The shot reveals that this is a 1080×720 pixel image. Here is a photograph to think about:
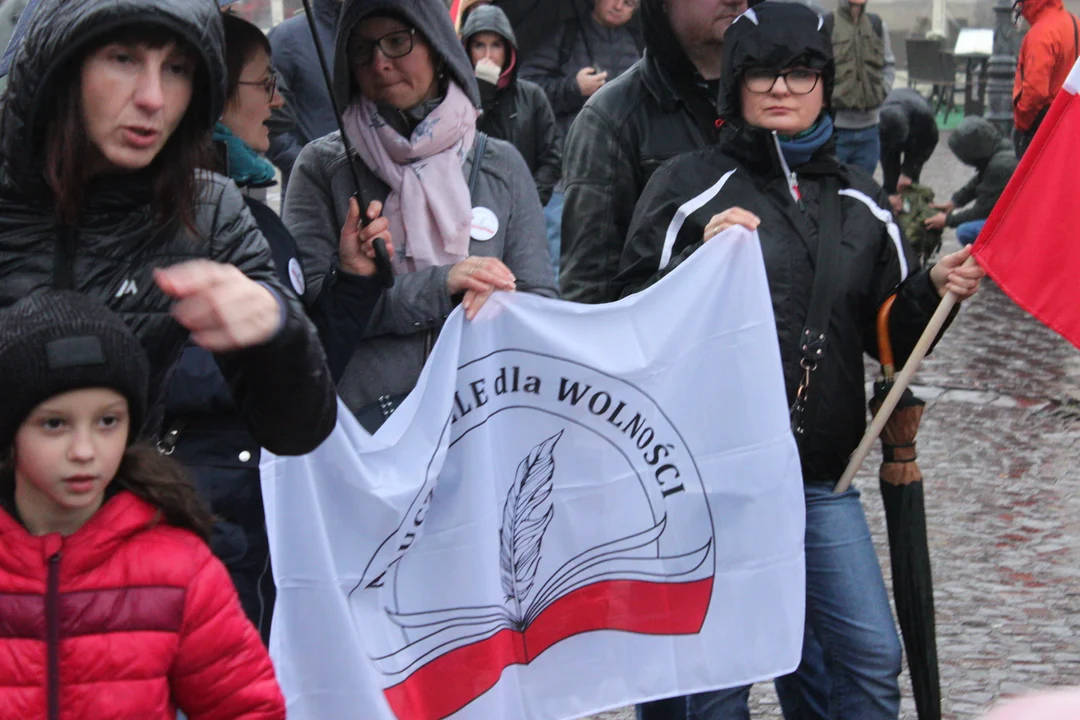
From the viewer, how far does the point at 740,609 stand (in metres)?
3.96

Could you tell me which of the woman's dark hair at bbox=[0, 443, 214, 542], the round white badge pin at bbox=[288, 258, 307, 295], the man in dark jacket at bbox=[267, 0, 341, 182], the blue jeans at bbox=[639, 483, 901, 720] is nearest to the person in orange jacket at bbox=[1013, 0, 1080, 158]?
the man in dark jacket at bbox=[267, 0, 341, 182]

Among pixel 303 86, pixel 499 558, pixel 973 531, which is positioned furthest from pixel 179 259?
pixel 303 86

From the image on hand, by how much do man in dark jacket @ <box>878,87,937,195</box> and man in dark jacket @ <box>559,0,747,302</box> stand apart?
8.55 m

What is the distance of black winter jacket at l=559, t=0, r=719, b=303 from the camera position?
14.9ft

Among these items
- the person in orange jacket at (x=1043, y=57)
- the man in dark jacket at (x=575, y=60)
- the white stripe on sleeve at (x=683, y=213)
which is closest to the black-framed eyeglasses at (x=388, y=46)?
the white stripe on sleeve at (x=683, y=213)

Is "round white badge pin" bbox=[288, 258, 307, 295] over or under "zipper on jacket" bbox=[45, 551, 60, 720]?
over

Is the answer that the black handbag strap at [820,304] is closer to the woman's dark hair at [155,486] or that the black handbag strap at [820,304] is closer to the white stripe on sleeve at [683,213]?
the white stripe on sleeve at [683,213]

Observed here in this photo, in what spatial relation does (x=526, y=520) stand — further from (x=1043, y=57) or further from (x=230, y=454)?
(x=1043, y=57)

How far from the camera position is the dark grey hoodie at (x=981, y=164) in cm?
1193

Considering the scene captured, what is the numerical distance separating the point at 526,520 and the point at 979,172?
30.5ft

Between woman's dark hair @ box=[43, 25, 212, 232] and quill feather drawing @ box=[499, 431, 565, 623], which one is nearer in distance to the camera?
woman's dark hair @ box=[43, 25, 212, 232]

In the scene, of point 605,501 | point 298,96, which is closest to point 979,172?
point 298,96

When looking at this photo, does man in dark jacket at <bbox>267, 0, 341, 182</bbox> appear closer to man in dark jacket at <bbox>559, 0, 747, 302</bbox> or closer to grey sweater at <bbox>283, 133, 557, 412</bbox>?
man in dark jacket at <bbox>559, 0, 747, 302</bbox>

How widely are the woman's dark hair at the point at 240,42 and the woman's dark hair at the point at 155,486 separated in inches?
56.6
